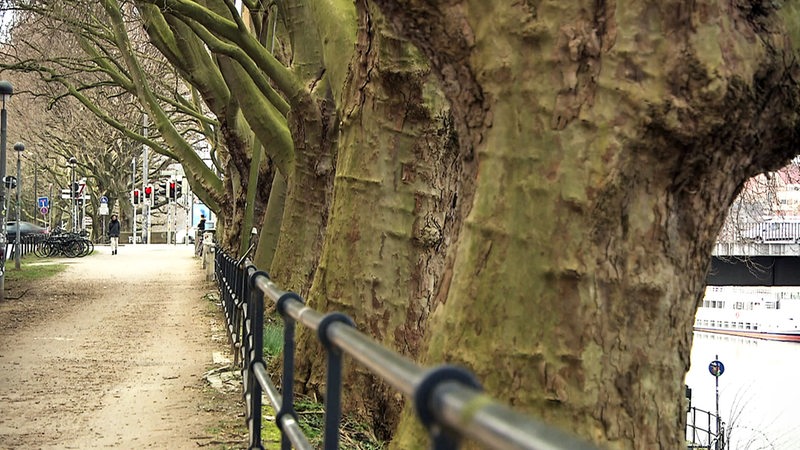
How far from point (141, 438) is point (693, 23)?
4.69 meters

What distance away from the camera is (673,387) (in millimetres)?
4164

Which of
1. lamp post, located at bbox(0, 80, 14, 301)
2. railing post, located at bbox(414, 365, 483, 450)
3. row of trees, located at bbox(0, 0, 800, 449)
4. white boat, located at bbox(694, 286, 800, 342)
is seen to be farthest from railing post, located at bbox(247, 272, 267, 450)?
Result: white boat, located at bbox(694, 286, 800, 342)

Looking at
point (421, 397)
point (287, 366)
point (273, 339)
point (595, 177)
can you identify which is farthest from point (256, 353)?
point (421, 397)

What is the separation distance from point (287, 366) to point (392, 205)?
12.8 feet

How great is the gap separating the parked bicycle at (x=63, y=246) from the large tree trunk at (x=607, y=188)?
118 feet

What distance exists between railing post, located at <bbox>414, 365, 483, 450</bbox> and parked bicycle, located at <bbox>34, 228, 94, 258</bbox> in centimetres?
3831

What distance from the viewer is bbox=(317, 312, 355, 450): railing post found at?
2883mm

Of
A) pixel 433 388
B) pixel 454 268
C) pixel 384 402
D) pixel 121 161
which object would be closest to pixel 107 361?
pixel 384 402

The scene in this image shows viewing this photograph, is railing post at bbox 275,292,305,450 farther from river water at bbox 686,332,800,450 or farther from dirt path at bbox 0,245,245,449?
river water at bbox 686,332,800,450

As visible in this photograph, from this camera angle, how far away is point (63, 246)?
3847 cm

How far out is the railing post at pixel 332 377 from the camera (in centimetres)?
288

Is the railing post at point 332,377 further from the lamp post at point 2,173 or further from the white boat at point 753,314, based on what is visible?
the white boat at point 753,314

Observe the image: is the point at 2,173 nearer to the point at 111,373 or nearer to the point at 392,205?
the point at 111,373

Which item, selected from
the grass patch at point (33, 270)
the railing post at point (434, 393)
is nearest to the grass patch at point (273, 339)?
the railing post at point (434, 393)
